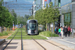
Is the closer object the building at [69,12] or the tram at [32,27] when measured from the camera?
the building at [69,12]

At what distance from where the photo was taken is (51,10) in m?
37.8

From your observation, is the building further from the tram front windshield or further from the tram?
the tram front windshield

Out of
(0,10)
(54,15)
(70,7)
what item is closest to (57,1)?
(54,15)

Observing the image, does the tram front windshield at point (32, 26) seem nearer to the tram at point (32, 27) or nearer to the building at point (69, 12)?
the tram at point (32, 27)

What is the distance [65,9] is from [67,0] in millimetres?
2122

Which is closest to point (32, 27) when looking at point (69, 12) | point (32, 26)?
point (32, 26)

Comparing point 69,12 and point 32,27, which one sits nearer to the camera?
point 69,12

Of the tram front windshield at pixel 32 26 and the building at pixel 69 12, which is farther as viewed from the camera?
the tram front windshield at pixel 32 26

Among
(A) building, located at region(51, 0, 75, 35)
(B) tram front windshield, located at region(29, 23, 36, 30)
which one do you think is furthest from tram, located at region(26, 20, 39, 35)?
(A) building, located at region(51, 0, 75, 35)

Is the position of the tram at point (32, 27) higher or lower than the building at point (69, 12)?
lower

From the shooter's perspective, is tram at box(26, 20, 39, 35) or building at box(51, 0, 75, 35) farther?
tram at box(26, 20, 39, 35)

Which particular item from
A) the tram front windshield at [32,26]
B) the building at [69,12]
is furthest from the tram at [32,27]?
the building at [69,12]

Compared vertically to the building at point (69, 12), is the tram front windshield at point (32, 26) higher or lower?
lower

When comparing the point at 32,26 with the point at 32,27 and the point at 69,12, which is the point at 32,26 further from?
the point at 69,12
